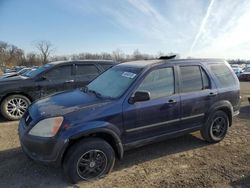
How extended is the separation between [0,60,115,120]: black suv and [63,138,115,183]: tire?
13.8ft

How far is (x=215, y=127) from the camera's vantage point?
5262 millimetres

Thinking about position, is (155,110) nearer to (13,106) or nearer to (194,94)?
(194,94)

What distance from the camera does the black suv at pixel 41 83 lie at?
704 centimetres

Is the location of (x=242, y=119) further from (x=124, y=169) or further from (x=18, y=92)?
(x=18, y=92)

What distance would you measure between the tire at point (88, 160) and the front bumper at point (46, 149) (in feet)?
0.52

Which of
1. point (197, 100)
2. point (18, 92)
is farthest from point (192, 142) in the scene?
point (18, 92)

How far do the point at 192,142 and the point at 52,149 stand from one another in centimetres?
313

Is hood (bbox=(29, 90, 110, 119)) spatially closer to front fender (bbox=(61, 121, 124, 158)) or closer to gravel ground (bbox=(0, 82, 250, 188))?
front fender (bbox=(61, 121, 124, 158))

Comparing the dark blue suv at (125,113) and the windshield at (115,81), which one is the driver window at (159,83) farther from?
the windshield at (115,81)

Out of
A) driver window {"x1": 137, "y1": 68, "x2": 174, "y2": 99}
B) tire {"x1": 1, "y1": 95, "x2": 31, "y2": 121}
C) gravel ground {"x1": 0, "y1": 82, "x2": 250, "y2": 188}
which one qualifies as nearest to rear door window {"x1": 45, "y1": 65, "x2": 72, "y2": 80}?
tire {"x1": 1, "y1": 95, "x2": 31, "y2": 121}

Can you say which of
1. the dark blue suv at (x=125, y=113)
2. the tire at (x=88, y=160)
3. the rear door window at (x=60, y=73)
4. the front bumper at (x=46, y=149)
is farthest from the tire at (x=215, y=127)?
the rear door window at (x=60, y=73)

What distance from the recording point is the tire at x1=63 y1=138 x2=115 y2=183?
→ 3559mm

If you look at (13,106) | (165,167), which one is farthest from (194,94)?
(13,106)

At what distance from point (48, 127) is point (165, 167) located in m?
2.03
